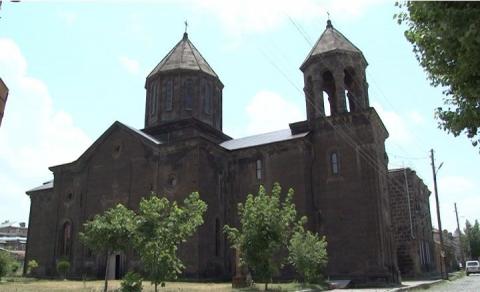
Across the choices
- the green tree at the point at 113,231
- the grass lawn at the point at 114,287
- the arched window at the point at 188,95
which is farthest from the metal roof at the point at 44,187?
the green tree at the point at 113,231

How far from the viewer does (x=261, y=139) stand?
104 ft

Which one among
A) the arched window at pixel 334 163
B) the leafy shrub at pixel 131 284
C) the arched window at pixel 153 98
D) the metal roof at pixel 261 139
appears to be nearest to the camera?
the leafy shrub at pixel 131 284

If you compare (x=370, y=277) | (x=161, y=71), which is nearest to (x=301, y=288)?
(x=370, y=277)

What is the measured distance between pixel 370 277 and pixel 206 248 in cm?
964

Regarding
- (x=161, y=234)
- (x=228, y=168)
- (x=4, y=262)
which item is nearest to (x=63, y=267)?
(x=4, y=262)

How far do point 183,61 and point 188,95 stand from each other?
9.43ft

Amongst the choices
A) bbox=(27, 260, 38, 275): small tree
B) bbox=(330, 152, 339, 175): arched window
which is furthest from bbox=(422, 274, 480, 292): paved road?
bbox=(27, 260, 38, 275): small tree

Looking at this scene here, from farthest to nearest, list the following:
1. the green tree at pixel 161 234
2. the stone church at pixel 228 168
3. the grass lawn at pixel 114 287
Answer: the stone church at pixel 228 168 < the grass lawn at pixel 114 287 < the green tree at pixel 161 234

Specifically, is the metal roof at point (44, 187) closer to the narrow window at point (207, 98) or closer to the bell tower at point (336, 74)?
the narrow window at point (207, 98)

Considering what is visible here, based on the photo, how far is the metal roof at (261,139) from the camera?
96.7 ft

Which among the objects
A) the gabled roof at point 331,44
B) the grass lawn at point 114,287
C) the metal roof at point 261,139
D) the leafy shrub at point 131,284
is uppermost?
the gabled roof at point 331,44

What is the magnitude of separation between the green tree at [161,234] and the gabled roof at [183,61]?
19377mm

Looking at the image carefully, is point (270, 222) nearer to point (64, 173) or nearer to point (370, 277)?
point (370, 277)

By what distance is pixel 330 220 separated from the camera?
88.7ft
